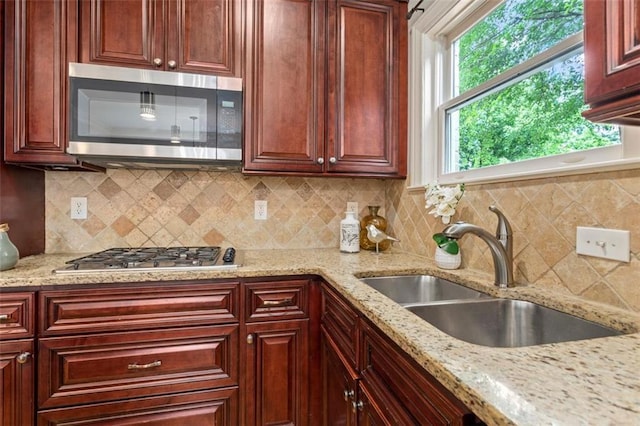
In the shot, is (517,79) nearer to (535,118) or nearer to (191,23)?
(535,118)

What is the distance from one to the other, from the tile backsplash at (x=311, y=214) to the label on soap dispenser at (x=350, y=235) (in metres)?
0.25

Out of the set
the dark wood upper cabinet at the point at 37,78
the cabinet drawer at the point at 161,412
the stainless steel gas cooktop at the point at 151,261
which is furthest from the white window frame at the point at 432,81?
the dark wood upper cabinet at the point at 37,78

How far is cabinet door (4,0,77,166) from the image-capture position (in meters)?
1.52

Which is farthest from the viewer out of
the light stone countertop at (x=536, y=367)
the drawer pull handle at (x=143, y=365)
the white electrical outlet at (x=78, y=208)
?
the white electrical outlet at (x=78, y=208)

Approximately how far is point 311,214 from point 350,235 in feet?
1.14

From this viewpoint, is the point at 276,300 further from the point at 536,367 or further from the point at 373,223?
the point at 536,367

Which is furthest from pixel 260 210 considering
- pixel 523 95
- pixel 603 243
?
pixel 603 243

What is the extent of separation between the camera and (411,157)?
1.97 m

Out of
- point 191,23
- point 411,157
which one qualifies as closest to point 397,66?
point 411,157

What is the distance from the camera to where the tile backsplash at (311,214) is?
104 centimetres

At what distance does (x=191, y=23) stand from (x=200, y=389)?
5.83ft

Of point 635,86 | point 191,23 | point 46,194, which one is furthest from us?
point 46,194

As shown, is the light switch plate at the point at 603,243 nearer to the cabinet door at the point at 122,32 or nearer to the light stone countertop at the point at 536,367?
the light stone countertop at the point at 536,367

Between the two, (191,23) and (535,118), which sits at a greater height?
(191,23)
